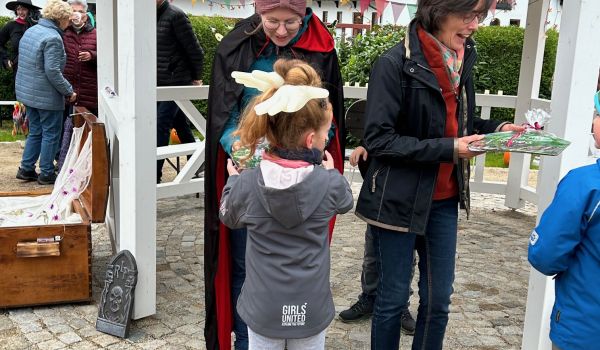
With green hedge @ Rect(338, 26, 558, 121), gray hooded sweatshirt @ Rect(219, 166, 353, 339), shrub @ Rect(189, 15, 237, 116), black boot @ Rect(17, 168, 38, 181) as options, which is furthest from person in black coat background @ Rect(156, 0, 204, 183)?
green hedge @ Rect(338, 26, 558, 121)

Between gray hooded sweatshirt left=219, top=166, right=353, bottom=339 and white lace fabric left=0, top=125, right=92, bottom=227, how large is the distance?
2.10 meters

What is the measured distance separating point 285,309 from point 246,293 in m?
0.19

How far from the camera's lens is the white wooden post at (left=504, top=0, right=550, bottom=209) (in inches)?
257

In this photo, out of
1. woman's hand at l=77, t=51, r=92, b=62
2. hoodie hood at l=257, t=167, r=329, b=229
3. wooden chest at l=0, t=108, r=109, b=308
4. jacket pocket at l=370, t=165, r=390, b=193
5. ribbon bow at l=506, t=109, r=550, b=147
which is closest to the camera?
hoodie hood at l=257, t=167, r=329, b=229

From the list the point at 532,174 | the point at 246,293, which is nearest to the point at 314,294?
the point at 246,293

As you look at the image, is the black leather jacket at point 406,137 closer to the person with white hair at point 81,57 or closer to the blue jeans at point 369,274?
the blue jeans at point 369,274

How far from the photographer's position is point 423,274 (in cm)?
288

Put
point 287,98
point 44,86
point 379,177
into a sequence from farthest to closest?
point 44,86
point 379,177
point 287,98

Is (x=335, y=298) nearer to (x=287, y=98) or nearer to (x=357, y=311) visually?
(x=357, y=311)

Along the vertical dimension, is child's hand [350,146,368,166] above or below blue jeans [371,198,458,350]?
above

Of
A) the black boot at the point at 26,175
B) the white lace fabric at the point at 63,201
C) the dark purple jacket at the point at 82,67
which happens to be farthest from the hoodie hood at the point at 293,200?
the black boot at the point at 26,175

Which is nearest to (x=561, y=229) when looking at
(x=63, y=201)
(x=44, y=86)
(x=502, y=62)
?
(x=63, y=201)

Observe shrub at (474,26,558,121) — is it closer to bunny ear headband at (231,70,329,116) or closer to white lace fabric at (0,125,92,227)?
white lace fabric at (0,125,92,227)

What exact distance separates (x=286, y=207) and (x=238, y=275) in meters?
1.04
